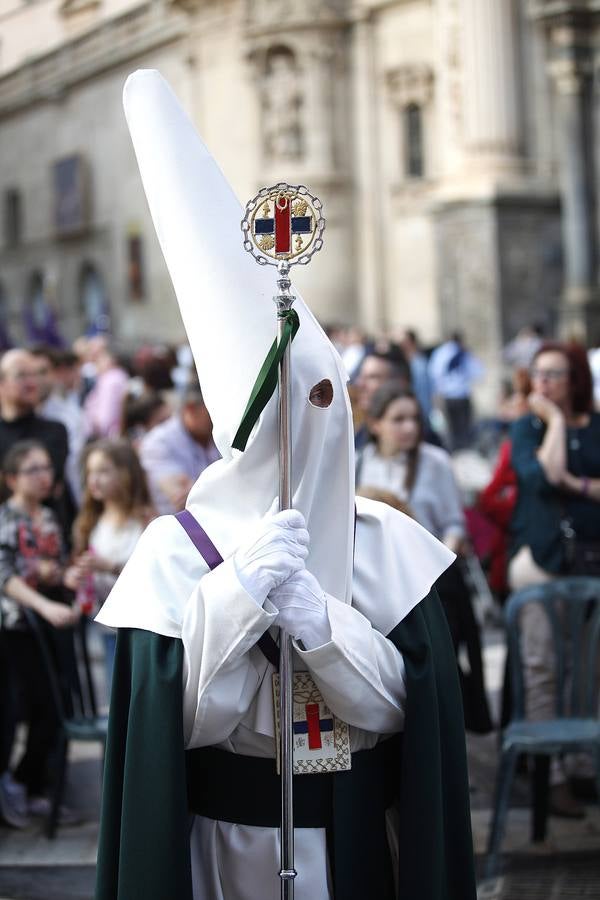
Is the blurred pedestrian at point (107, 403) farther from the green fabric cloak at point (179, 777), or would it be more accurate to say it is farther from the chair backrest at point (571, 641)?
the green fabric cloak at point (179, 777)

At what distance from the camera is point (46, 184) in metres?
39.3

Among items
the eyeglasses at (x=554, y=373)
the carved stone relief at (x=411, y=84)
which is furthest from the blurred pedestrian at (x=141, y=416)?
the carved stone relief at (x=411, y=84)

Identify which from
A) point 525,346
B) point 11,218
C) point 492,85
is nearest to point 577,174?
point 492,85

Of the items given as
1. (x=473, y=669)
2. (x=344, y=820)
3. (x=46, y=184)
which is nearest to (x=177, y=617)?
(x=344, y=820)

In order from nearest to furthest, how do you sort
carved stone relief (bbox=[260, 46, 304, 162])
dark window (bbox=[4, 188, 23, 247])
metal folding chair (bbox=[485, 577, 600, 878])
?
metal folding chair (bbox=[485, 577, 600, 878]), carved stone relief (bbox=[260, 46, 304, 162]), dark window (bbox=[4, 188, 23, 247])

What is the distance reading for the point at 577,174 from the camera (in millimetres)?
20359

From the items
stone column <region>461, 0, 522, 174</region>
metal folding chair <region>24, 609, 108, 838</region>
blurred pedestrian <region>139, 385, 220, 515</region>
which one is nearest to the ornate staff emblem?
metal folding chair <region>24, 609, 108, 838</region>

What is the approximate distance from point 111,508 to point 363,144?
21.1 meters

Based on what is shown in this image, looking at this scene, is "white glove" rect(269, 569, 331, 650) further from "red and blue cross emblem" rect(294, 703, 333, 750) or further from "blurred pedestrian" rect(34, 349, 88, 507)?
"blurred pedestrian" rect(34, 349, 88, 507)

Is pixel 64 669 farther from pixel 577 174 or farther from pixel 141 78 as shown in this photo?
pixel 577 174

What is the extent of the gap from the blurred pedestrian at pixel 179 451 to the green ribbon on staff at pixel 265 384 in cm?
455

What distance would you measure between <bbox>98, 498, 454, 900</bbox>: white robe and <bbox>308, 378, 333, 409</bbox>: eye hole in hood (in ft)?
1.29

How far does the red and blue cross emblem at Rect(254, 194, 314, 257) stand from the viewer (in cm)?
304

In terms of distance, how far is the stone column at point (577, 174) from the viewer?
19969 mm
